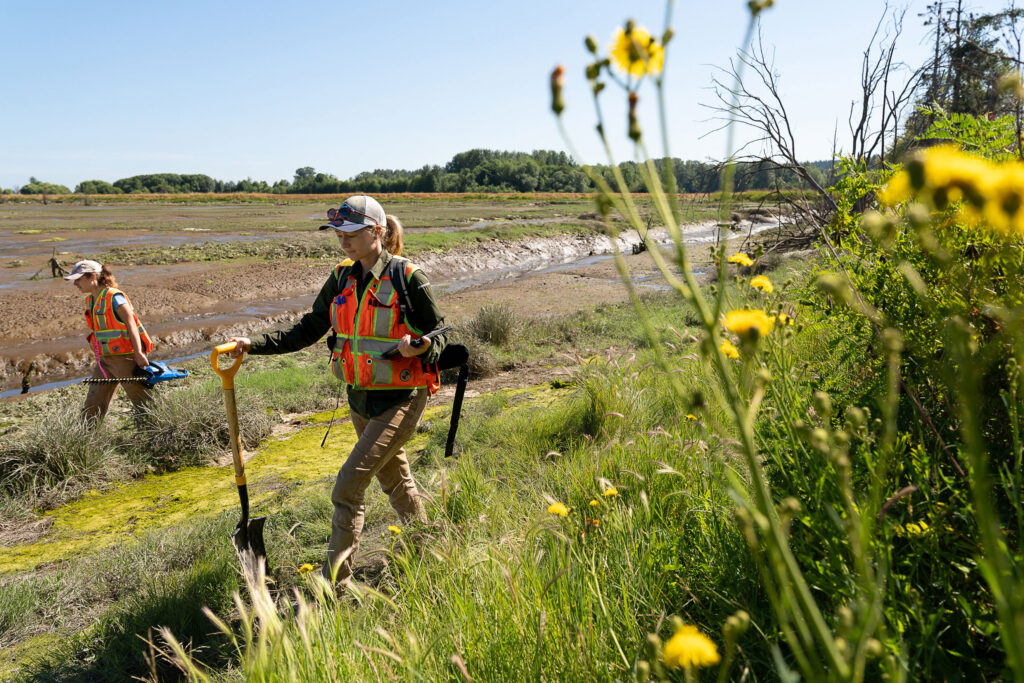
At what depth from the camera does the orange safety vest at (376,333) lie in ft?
12.3

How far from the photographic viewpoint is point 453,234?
28.4m

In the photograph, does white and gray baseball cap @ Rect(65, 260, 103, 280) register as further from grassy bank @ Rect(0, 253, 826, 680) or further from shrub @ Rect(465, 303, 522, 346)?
shrub @ Rect(465, 303, 522, 346)

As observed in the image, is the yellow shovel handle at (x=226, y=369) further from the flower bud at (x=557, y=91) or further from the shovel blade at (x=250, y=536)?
the flower bud at (x=557, y=91)

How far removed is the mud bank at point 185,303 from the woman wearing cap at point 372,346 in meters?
4.93

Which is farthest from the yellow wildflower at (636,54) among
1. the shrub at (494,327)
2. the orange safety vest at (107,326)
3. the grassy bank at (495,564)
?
the shrub at (494,327)

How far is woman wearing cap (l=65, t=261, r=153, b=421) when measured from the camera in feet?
20.6

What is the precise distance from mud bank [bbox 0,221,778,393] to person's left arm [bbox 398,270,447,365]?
4.84 meters

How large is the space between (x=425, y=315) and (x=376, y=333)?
0.99 ft

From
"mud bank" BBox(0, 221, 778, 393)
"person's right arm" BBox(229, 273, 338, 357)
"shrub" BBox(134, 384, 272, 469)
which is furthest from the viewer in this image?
"mud bank" BBox(0, 221, 778, 393)

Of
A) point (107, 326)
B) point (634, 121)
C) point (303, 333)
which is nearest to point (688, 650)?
point (634, 121)

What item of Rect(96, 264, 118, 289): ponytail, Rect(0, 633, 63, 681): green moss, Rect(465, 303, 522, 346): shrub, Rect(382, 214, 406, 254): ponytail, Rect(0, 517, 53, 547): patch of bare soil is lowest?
Rect(0, 517, 53, 547): patch of bare soil

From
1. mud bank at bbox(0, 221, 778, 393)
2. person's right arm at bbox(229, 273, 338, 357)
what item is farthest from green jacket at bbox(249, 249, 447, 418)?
mud bank at bbox(0, 221, 778, 393)

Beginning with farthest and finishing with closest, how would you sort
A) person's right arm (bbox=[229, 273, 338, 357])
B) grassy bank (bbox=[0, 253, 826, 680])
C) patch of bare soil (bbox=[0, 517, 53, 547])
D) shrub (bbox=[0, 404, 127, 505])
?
shrub (bbox=[0, 404, 127, 505]), patch of bare soil (bbox=[0, 517, 53, 547]), person's right arm (bbox=[229, 273, 338, 357]), grassy bank (bbox=[0, 253, 826, 680])

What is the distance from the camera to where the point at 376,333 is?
12.4ft
